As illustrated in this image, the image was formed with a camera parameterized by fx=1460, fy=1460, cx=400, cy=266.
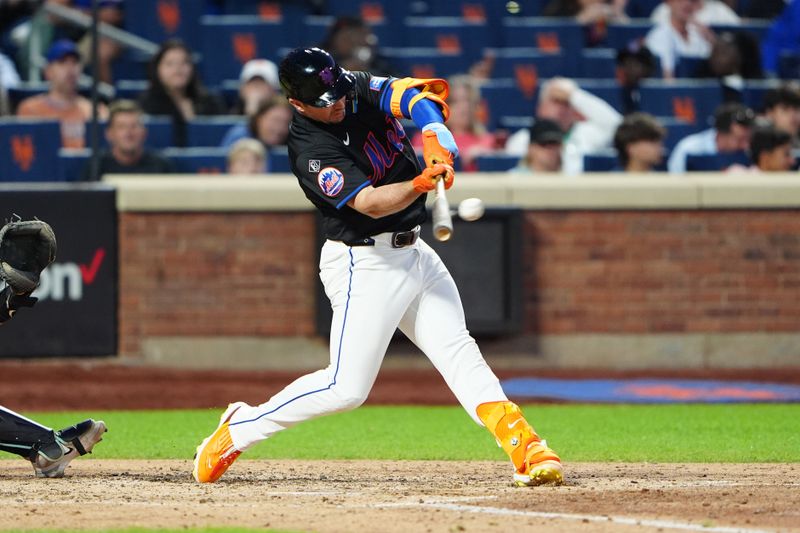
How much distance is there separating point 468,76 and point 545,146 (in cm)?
137

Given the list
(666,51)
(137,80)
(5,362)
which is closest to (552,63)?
(666,51)

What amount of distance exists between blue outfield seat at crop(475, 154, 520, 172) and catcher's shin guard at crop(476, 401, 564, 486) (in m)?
5.99

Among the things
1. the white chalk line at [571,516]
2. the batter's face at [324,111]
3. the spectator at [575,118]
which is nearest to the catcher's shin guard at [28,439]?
the white chalk line at [571,516]

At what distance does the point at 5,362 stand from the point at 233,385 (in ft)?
6.00

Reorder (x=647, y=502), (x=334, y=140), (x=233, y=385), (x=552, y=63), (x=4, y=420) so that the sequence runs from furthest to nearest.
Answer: (x=552, y=63) → (x=233, y=385) → (x=4, y=420) → (x=334, y=140) → (x=647, y=502)

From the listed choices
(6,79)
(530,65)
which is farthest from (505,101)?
(6,79)

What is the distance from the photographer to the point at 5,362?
10766 mm

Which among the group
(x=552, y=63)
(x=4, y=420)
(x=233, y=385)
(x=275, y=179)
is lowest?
(x=233, y=385)

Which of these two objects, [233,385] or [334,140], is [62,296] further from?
[334,140]

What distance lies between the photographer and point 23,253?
5793mm

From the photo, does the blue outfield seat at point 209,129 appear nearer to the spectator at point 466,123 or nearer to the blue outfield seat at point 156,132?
the blue outfield seat at point 156,132

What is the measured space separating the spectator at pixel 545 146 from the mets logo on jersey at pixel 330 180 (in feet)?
18.9

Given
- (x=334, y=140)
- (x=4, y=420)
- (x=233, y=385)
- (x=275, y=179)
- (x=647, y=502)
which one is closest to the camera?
(x=647, y=502)

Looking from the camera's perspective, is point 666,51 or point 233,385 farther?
point 666,51
